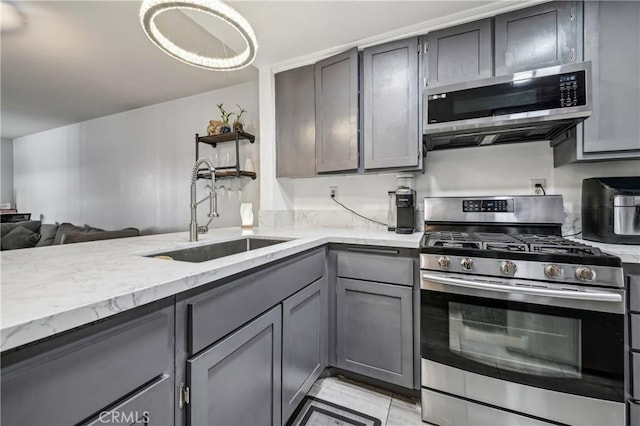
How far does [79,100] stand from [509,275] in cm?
469

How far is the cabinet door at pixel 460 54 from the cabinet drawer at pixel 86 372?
6.39ft

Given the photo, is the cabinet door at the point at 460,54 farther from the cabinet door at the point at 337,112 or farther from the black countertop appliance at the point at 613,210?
the black countertop appliance at the point at 613,210

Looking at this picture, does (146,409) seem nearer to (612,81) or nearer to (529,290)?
(529,290)

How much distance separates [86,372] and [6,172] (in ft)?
23.3

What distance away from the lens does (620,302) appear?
1.08 meters

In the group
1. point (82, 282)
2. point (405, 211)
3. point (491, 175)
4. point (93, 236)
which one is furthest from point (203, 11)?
point (93, 236)

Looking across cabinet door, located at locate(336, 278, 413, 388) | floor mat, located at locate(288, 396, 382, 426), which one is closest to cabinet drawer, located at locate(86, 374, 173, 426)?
floor mat, located at locate(288, 396, 382, 426)

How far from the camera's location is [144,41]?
2.09 meters

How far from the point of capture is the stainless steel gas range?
110 cm

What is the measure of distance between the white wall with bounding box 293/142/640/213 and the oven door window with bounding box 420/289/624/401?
0.90m

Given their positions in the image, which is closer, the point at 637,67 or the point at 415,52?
the point at 637,67

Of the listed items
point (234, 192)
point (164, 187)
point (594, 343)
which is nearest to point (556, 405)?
point (594, 343)

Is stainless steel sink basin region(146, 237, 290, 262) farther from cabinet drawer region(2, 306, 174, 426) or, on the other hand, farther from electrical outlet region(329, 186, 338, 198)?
electrical outlet region(329, 186, 338, 198)

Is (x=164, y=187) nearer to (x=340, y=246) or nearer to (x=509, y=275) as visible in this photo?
(x=340, y=246)
